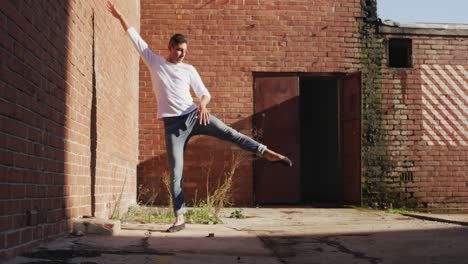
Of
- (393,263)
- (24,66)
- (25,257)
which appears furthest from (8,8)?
(393,263)

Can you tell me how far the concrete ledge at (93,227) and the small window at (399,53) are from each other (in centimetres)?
696

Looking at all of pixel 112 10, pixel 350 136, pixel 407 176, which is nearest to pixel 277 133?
pixel 350 136

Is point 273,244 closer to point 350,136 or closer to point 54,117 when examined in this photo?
point 54,117

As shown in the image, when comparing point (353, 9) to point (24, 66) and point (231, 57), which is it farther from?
point (24, 66)

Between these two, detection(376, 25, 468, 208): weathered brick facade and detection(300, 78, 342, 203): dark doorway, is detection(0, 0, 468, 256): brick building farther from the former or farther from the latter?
detection(300, 78, 342, 203): dark doorway

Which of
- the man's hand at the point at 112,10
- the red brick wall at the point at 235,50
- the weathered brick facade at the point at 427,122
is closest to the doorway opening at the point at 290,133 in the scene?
the red brick wall at the point at 235,50

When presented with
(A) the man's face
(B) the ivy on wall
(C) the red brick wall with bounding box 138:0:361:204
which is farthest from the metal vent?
(A) the man's face

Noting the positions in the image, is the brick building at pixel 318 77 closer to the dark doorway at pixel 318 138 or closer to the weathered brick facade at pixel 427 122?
the weathered brick facade at pixel 427 122

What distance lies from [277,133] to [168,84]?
4.80m

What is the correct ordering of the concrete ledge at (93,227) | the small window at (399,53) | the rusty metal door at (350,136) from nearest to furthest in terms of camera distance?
the concrete ledge at (93,227) → the rusty metal door at (350,136) → the small window at (399,53)

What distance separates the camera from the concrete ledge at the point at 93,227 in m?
3.99

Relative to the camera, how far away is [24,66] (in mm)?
2896

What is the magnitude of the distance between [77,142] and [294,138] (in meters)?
5.70

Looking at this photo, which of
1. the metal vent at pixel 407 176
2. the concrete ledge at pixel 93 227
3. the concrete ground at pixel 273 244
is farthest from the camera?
the metal vent at pixel 407 176
